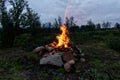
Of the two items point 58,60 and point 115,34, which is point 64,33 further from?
point 115,34

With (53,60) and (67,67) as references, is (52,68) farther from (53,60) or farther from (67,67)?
(67,67)

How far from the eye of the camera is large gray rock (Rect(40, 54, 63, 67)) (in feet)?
51.5

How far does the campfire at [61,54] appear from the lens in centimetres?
1573

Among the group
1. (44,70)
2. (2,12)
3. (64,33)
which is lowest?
(44,70)

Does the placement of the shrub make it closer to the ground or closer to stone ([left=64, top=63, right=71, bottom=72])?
the ground

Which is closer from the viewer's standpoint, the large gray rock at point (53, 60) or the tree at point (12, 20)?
the large gray rock at point (53, 60)

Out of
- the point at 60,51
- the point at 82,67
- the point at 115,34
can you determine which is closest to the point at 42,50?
the point at 60,51

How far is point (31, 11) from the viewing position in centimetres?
2783

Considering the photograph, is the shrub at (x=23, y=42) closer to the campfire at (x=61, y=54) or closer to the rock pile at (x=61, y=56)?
the campfire at (x=61, y=54)

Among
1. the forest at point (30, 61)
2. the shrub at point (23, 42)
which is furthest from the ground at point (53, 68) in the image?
the shrub at point (23, 42)

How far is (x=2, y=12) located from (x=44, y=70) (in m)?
12.4

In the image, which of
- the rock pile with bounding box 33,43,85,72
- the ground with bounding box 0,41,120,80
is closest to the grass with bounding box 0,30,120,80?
the ground with bounding box 0,41,120,80

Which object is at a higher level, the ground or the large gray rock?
the large gray rock

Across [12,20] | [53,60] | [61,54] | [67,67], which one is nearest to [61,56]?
[61,54]
